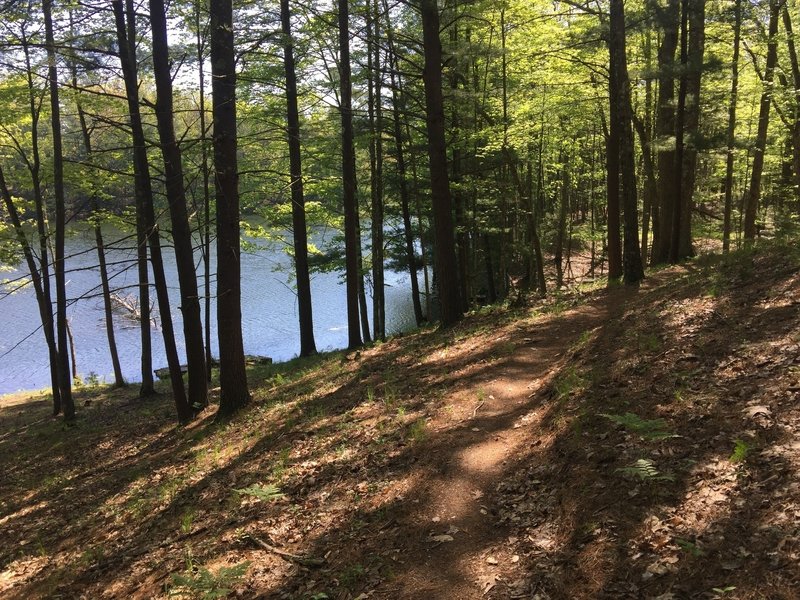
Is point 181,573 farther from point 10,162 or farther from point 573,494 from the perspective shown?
point 10,162

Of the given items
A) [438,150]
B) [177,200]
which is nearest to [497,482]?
[177,200]

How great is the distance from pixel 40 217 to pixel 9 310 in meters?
21.6

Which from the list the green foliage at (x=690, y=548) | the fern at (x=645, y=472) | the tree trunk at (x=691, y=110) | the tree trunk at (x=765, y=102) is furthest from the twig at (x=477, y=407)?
the tree trunk at (x=765, y=102)

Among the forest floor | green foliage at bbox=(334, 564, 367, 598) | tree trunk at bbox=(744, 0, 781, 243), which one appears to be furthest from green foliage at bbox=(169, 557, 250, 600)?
tree trunk at bbox=(744, 0, 781, 243)

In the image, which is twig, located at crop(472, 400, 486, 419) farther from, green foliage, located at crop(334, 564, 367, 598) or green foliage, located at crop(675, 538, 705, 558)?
green foliage, located at crop(675, 538, 705, 558)

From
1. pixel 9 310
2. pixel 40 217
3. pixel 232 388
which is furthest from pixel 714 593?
pixel 9 310

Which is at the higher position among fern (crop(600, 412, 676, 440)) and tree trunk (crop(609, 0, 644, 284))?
tree trunk (crop(609, 0, 644, 284))

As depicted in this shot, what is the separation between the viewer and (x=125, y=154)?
15.5 meters

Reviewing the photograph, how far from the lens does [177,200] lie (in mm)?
8727

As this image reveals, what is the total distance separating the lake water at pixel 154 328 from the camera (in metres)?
23.8

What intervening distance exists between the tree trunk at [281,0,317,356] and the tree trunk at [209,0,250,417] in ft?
12.2

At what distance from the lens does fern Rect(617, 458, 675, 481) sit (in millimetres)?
3588

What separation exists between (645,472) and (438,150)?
27.4 ft

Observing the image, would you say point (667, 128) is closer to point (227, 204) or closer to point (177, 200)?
point (227, 204)
